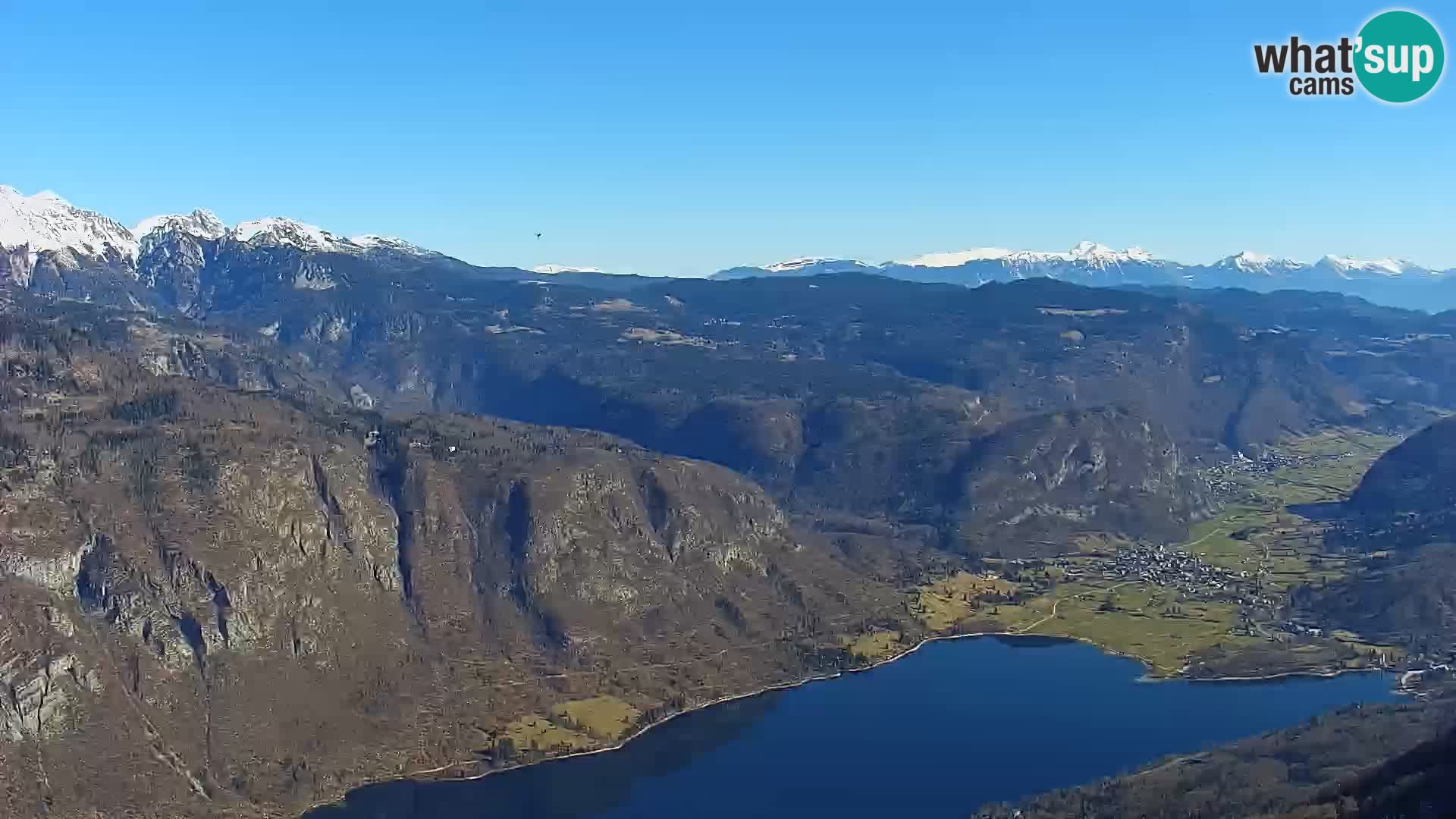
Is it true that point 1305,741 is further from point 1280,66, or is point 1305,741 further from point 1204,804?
point 1280,66

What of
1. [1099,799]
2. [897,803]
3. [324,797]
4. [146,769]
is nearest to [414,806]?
[324,797]

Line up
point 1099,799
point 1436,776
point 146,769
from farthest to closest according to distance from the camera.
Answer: point 146,769
point 1099,799
point 1436,776

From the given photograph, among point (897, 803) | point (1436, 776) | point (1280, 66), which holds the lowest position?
point (897, 803)

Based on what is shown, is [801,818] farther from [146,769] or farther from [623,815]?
[146,769]

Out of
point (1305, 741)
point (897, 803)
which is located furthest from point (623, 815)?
point (1305, 741)

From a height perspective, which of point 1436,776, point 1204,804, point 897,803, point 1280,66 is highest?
point 1280,66

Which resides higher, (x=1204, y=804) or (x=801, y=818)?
(x=1204, y=804)

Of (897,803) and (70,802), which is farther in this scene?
(897,803)

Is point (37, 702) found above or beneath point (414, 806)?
above

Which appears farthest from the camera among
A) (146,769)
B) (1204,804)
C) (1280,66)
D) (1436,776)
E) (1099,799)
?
(146,769)
